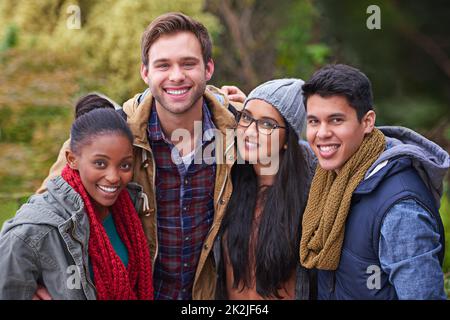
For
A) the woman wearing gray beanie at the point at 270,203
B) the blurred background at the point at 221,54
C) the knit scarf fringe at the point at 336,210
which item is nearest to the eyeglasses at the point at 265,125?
the woman wearing gray beanie at the point at 270,203

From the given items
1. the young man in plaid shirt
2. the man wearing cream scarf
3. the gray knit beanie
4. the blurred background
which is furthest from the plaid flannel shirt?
the blurred background

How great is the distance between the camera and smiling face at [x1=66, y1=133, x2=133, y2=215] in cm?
A: 258

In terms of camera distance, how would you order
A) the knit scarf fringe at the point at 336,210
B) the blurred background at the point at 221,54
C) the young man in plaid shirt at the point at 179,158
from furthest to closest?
the young man in plaid shirt at the point at 179,158, the blurred background at the point at 221,54, the knit scarf fringe at the point at 336,210

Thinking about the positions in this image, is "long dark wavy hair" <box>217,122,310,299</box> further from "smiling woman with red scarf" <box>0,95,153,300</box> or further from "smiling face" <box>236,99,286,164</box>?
"smiling woman with red scarf" <box>0,95,153,300</box>

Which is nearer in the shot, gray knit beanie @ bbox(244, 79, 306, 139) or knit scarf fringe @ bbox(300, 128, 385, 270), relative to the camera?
knit scarf fringe @ bbox(300, 128, 385, 270)

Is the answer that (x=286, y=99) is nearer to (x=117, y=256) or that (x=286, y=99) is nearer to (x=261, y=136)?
(x=261, y=136)

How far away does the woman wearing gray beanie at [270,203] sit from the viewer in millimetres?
2873

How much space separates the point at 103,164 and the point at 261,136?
2.45 ft

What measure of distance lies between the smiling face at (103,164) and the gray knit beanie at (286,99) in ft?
2.29

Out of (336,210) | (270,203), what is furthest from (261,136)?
(336,210)

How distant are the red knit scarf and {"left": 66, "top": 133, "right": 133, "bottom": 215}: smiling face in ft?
0.14

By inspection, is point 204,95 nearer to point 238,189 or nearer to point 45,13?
point 238,189

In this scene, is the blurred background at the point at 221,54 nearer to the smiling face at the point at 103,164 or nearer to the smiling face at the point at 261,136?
the smiling face at the point at 261,136

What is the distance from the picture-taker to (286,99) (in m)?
2.88
